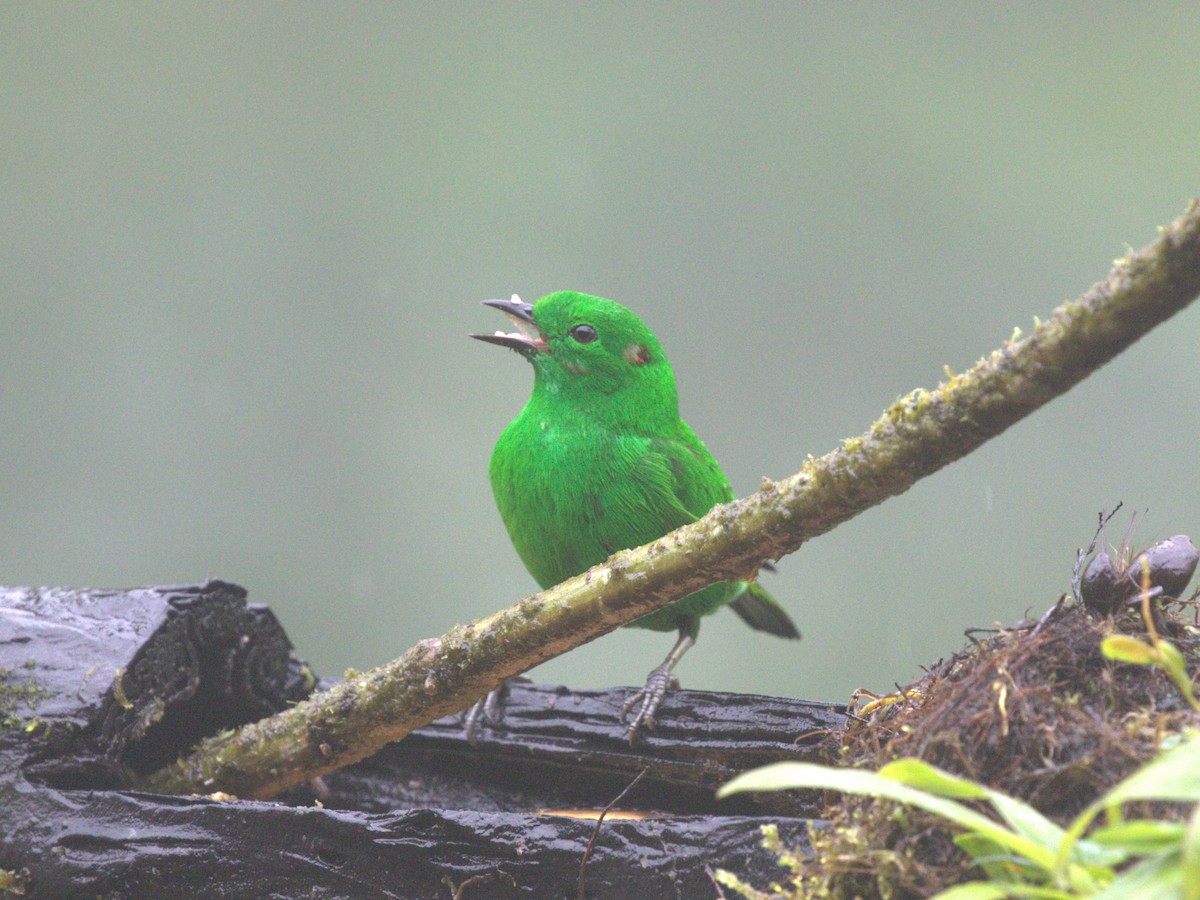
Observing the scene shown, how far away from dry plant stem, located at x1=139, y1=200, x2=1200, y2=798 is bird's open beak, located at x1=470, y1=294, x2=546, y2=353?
122 centimetres

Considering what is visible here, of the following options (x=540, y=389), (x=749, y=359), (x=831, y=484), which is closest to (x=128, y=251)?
(x=749, y=359)

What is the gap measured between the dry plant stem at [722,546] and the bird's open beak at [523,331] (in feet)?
4.00

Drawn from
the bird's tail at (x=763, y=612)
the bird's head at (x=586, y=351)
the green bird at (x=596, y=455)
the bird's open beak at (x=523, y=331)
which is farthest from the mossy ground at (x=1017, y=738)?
the bird's tail at (x=763, y=612)

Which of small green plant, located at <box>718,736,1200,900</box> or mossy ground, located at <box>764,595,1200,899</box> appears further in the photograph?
mossy ground, located at <box>764,595,1200,899</box>

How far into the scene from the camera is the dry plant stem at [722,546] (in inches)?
60.8

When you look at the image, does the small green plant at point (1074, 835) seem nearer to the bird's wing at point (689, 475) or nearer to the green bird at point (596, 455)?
the green bird at point (596, 455)

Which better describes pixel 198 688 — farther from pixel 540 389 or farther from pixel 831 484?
pixel 831 484

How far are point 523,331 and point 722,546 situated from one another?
1.70 metres

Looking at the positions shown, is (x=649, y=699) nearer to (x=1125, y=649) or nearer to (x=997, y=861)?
(x=997, y=861)

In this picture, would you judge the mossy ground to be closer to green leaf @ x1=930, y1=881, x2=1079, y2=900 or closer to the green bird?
green leaf @ x1=930, y1=881, x2=1079, y2=900

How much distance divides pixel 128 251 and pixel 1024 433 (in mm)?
5877

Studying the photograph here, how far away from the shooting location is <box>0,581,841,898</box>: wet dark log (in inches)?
80.4

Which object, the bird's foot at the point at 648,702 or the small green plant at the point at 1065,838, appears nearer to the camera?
the small green plant at the point at 1065,838

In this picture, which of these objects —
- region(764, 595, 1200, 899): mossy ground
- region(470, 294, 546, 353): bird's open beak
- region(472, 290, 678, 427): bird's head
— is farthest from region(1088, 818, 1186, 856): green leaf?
region(470, 294, 546, 353): bird's open beak
